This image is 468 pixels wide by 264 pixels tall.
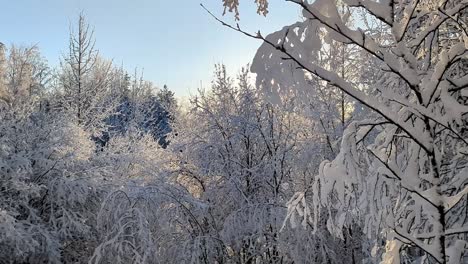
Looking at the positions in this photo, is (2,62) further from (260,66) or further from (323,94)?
(260,66)

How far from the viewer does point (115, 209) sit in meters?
7.43

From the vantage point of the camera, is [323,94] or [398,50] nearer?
[398,50]

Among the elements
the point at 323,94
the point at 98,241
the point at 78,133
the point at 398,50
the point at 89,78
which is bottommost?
the point at 98,241

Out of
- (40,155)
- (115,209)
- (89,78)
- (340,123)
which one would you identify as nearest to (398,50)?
(115,209)

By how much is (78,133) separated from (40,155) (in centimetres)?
136

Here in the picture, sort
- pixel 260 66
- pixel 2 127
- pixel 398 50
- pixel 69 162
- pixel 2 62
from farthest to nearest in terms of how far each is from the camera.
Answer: pixel 2 62, pixel 69 162, pixel 2 127, pixel 260 66, pixel 398 50

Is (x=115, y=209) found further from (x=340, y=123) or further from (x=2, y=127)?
(x=340, y=123)

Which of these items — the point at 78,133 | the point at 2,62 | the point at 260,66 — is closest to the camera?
the point at 260,66

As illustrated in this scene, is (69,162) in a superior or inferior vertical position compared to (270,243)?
superior

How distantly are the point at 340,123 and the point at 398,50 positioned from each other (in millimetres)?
7463

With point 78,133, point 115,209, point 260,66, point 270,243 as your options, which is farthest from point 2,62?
point 260,66

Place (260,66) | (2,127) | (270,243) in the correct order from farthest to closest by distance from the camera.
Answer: (2,127), (270,243), (260,66)

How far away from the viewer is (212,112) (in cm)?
933

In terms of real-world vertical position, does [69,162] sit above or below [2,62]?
below
